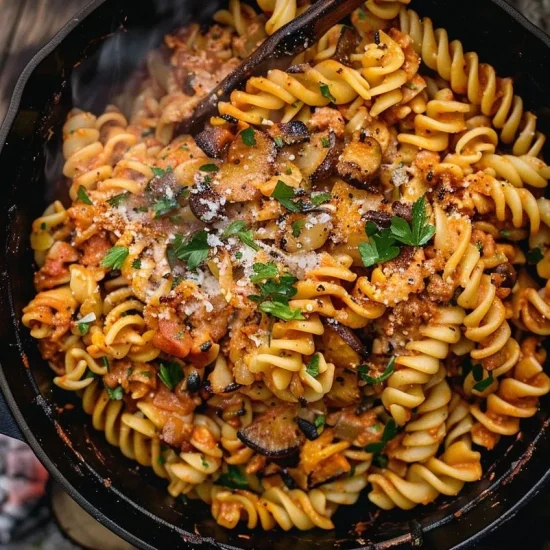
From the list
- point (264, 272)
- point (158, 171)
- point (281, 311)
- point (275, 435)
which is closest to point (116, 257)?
point (158, 171)

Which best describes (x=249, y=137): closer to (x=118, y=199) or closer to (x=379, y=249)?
(x=118, y=199)

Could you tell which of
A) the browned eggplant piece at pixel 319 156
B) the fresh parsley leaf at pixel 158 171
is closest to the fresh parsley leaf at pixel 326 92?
the browned eggplant piece at pixel 319 156

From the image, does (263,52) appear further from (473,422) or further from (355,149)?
(473,422)

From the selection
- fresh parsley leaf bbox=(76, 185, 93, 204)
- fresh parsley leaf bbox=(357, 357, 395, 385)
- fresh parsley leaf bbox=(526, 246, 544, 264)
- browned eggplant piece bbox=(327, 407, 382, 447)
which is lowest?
fresh parsley leaf bbox=(76, 185, 93, 204)

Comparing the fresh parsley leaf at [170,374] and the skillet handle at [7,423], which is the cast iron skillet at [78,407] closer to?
the skillet handle at [7,423]

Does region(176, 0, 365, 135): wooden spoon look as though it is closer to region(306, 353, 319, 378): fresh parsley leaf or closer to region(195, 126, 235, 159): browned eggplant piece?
region(195, 126, 235, 159): browned eggplant piece

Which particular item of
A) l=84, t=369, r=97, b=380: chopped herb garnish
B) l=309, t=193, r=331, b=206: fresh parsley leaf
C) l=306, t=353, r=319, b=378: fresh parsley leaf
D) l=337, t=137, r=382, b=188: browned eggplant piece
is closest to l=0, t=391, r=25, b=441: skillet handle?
l=84, t=369, r=97, b=380: chopped herb garnish
